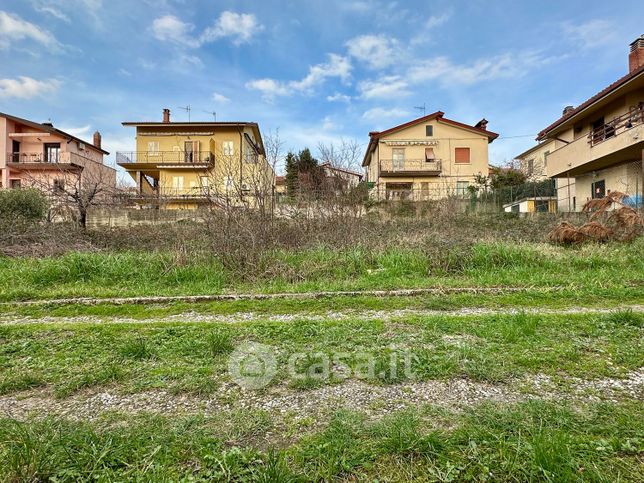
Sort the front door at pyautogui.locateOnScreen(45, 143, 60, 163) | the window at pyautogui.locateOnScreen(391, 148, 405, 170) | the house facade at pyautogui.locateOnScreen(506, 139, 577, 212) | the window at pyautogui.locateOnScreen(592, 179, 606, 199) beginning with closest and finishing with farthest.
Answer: the window at pyautogui.locateOnScreen(592, 179, 606, 199)
the house facade at pyautogui.locateOnScreen(506, 139, 577, 212)
the window at pyautogui.locateOnScreen(391, 148, 405, 170)
the front door at pyautogui.locateOnScreen(45, 143, 60, 163)

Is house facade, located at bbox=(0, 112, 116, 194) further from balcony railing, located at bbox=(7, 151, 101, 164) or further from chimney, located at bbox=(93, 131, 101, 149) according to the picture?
chimney, located at bbox=(93, 131, 101, 149)

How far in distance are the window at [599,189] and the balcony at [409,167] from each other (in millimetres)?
13397

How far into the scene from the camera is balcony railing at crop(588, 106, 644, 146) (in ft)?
50.6

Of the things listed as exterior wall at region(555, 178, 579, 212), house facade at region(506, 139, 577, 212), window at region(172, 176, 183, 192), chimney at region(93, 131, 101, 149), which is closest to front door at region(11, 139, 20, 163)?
chimney at region(93, 131, 101, 149)

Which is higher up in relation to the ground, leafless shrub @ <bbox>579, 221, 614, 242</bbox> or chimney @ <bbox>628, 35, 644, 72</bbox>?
chimney @ <bbox>628, 35, 644, 72</bbox>

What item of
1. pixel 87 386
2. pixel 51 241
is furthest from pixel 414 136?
pixel 87 386

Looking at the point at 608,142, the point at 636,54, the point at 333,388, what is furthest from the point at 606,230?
the point at 636,54

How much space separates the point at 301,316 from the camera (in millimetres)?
5082

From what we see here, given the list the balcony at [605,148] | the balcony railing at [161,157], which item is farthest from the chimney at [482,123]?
the balcony railing at [161,157]

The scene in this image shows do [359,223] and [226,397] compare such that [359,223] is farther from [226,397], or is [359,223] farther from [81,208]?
[81,208]

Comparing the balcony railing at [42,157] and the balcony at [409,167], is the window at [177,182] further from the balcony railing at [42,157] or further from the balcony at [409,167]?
the balcony at [409,167]

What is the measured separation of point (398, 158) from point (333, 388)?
3231 centimetres

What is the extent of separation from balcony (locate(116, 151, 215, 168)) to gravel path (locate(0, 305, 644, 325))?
95.5 ft

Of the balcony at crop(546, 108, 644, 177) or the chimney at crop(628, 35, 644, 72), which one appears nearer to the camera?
the balcony at crop(546, 108, 644, 177)
